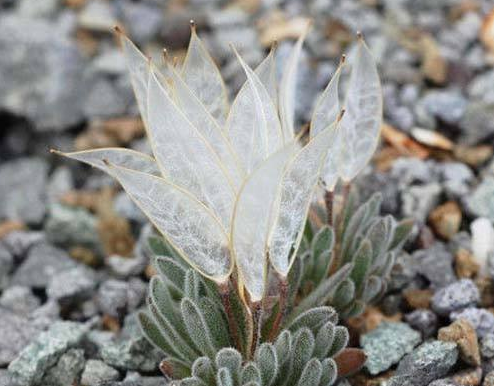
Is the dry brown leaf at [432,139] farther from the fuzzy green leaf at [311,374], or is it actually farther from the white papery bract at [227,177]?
the fuzzy green leaf at [311,374]

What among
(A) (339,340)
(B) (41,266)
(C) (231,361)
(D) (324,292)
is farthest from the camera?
(B) (41,266)

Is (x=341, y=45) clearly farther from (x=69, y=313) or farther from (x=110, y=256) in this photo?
(x=69, y=313)

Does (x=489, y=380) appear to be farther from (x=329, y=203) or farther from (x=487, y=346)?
(x=329, y=203)

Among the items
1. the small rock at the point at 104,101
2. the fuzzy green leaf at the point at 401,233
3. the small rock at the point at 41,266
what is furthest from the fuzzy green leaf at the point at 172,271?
the small rock at the point at 104,101

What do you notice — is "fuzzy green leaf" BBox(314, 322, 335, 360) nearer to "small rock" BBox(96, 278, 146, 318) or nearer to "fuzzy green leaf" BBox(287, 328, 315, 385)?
"fuzzy green leaf" BBox(287, 328, 315, 385)

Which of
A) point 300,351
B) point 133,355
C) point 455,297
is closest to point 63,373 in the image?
point 133,355

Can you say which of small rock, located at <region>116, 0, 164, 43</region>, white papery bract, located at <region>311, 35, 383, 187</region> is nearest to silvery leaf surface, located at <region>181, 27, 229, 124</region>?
white papery bract, located at <region>311, 35, 383, 187</region>

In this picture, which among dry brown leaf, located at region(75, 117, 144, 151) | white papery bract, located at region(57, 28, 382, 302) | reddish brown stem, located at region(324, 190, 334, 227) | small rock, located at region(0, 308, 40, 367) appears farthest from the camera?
dry brown leaf, located at region(75, 117, 144, 151)
